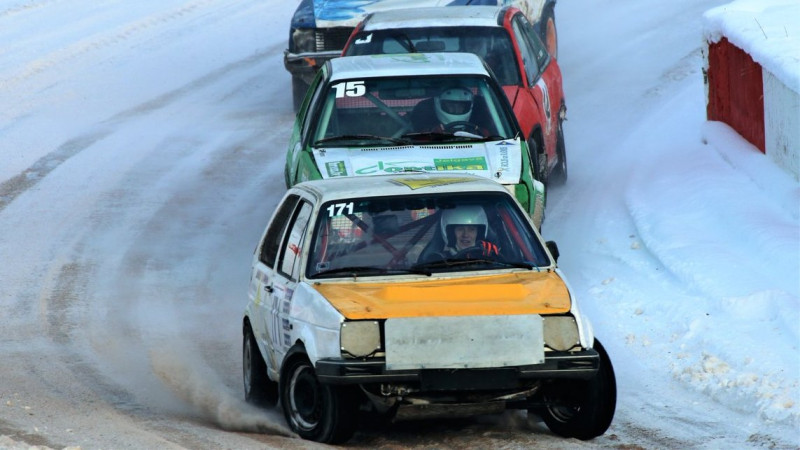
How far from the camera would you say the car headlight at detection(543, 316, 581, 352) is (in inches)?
284

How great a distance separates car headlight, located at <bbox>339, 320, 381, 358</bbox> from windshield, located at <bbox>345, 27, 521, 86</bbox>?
6764 millimetres

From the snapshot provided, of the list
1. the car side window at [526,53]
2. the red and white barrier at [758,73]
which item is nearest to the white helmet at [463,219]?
the red and white barrier at [758,73]

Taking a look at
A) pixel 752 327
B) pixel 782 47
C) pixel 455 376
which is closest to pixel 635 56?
pixel 782 47

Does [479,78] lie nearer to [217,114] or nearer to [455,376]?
[455,376]

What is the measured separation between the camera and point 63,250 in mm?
13234

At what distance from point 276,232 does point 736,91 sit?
6747 mm

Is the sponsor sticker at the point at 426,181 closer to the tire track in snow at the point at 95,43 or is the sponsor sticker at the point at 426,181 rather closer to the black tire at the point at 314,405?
the black tire at the point at 314,405

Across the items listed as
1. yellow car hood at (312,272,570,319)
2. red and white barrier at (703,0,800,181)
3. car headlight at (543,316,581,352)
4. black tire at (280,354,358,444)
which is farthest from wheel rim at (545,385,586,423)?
red and white barrier at (703,0,800,181)

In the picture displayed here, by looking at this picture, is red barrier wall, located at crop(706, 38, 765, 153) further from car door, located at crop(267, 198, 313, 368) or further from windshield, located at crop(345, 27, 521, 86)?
car door, located at crop(267, 198, 313, 368)

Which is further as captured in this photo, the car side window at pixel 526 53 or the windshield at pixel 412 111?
the car side window at pixel 526 53

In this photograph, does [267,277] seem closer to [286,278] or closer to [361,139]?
[286,278]

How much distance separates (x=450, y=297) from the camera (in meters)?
7.32

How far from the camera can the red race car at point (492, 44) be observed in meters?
13.3

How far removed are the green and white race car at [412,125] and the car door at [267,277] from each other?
66.6 inches
